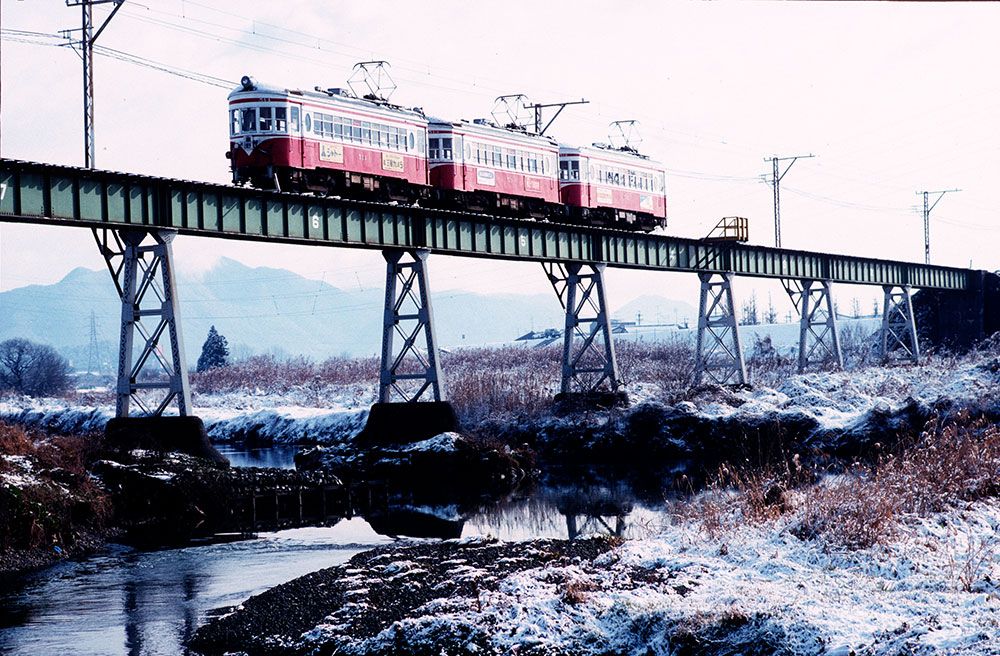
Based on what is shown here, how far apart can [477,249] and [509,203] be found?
4036mm

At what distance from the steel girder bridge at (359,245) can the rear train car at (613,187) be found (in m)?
1.86

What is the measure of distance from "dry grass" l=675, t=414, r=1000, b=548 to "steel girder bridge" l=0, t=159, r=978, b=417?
60.9ft

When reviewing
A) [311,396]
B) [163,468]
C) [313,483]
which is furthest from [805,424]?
[311,396]

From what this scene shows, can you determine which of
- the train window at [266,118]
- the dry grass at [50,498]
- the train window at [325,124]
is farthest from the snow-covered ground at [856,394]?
the dry grass at [50,498]

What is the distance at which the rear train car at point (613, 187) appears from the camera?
52.1 metres

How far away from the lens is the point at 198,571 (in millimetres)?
22203

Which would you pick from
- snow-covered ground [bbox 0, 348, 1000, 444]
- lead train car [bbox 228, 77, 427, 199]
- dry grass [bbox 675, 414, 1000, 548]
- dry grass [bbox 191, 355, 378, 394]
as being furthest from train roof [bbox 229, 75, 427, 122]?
dry grass [bbox 191, 355, 378, 394]

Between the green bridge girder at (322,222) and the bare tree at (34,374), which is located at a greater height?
the green bridge girder at (322,222)

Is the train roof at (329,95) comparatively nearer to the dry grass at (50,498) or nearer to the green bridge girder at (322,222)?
the green bridge girder at (322,222)

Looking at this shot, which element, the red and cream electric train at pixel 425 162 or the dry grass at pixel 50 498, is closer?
the dry grass at pixel 50 498

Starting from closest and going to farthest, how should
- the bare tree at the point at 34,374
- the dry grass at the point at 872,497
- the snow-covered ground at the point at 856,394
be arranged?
the dry grass at the point at 872,497, the snow-covered ground at the point at 856,394, the bare tree at the point at 34,374

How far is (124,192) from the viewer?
3256 cm

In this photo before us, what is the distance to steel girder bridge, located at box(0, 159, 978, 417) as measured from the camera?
31.7 meters

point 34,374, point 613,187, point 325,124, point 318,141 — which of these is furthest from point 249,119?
point 34,374
